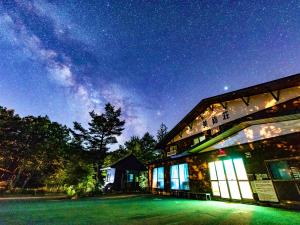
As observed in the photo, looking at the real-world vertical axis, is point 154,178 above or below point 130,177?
below

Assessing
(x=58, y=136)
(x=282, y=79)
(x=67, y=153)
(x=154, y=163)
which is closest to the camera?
(x=282, y=79)

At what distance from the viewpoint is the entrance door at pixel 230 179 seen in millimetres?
9837

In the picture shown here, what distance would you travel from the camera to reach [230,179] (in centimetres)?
1055

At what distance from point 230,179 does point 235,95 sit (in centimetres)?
651

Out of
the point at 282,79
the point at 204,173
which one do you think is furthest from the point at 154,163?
the point at 282,79

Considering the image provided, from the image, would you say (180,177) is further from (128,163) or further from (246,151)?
(128,163)

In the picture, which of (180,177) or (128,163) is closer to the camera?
(180,177)

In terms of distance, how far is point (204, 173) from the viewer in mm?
12477

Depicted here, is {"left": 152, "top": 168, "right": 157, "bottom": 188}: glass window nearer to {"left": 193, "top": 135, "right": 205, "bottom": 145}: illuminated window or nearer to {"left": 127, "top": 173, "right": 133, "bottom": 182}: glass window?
{"left": 193, "top": 135, "right": 205, "bottom": 145}: illuminated window

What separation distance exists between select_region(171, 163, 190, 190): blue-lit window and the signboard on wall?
5692 millimetres

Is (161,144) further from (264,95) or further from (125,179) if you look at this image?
(264,95)

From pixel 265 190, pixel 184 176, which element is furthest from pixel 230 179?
pixel 184 176

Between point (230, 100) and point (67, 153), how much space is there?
27.2 metres

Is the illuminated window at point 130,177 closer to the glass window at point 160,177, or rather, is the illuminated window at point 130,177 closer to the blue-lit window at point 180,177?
the glass window at point 160,177
